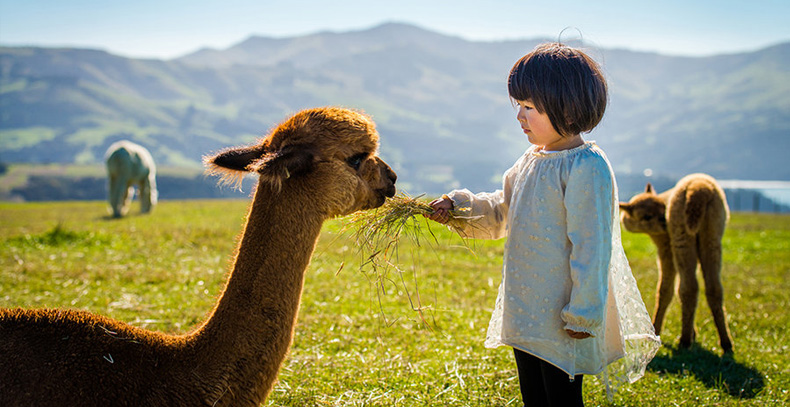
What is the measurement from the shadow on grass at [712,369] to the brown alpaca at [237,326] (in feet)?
13.3

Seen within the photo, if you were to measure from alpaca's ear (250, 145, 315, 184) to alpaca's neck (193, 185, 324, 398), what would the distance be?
167mm

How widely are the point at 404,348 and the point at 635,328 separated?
8.89 ft

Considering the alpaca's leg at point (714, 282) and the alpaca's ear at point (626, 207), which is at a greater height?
the alpaca's ear at point (626, 207)

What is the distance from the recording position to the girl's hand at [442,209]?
12.1 feet

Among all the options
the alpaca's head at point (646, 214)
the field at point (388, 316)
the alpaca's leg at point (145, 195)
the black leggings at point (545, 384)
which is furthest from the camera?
the alpaca's leg at point (145, 195)

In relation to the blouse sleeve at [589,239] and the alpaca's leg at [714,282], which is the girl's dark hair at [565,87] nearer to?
the blouse sleeve at [589,239]

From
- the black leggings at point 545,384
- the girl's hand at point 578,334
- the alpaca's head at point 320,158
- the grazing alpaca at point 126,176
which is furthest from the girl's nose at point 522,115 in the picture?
the grazing alpaca at point 126,176

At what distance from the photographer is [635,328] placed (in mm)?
3408

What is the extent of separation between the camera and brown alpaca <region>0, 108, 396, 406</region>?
2.59m

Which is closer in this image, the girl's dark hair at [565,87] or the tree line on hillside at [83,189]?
the girl's dark hair at [565,87]

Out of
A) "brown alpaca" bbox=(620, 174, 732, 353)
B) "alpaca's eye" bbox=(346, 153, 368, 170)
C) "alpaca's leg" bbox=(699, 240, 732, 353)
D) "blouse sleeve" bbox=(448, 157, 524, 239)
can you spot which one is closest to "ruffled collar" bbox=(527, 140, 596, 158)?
"blouse sleeve" bbox=(448, 157, 524, 239)

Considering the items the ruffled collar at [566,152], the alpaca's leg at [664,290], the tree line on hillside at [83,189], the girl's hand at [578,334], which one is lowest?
the tree line on hillside at [83,189]

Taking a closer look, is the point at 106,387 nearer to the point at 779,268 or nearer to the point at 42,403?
the point at 42,403

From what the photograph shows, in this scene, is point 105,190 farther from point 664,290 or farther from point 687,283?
point 687,283
